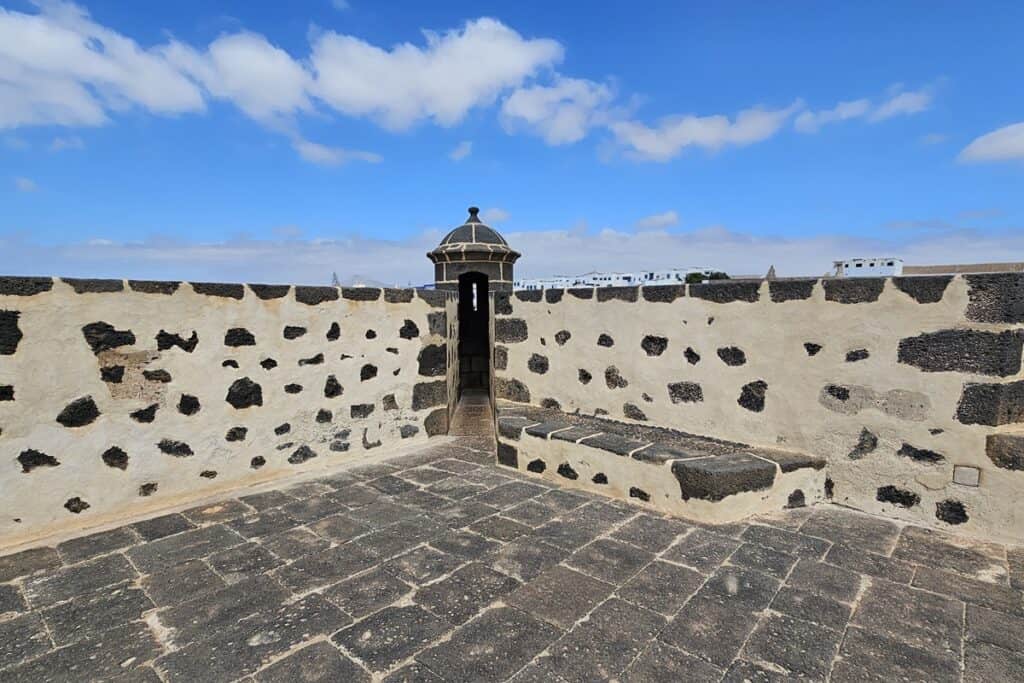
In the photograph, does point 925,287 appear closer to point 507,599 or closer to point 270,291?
point 507,599

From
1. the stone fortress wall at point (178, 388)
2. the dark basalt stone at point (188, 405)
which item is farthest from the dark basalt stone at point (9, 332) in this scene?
the dark basalt stone at point (188, 405)

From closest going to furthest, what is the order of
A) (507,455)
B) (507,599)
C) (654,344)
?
(507,599), (654,344), (507,455)

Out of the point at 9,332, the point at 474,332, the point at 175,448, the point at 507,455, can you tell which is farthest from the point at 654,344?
the point at 474,332

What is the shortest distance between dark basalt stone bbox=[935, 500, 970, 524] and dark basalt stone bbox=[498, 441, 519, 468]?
268 centimetres

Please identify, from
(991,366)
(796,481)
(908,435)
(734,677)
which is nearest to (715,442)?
(796,481)

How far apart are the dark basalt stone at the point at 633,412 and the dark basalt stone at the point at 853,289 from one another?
1.56m

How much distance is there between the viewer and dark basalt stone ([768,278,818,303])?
11.0ft

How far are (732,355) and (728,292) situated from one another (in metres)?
0.45

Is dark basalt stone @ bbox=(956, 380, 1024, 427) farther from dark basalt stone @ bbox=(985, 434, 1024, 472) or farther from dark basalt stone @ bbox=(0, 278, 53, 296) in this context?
dark basalt stone @ bbox=(0, 278, 53, 296)

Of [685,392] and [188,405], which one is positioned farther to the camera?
[685,392]

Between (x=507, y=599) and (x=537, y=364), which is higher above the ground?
(x=537, y=364)

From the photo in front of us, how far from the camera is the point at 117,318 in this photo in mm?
3191

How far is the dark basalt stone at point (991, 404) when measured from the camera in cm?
279

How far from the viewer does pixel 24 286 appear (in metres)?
2.89
